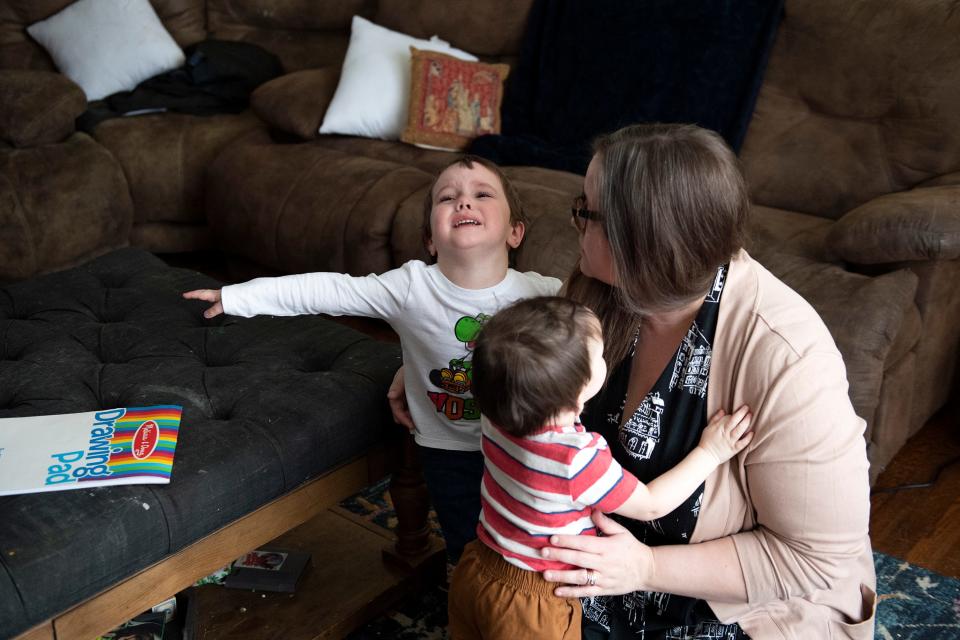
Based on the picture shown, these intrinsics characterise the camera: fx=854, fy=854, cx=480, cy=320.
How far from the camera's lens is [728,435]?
1.02 m

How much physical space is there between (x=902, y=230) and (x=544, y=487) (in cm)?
125

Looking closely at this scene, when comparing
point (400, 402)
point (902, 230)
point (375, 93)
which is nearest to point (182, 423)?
point (400, 402)

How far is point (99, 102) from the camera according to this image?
11.6ft

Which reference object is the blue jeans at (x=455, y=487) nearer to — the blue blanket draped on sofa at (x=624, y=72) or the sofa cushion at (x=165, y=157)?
the blue blanket draped on sofa at (x=624, y=72)

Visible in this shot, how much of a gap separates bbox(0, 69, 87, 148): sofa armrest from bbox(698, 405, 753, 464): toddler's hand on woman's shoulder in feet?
9.13

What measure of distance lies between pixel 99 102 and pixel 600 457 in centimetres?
323

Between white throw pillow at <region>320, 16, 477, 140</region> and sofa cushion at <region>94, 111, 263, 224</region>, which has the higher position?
white throw pillow at <region>320, 16, 477, 140</region>

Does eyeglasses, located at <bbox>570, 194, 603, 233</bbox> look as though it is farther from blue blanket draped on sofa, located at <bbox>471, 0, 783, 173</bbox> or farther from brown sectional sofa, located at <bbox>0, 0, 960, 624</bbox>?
blue blanket draped on sofa, located at <bbox>471, 0, 783, 173</bbox>

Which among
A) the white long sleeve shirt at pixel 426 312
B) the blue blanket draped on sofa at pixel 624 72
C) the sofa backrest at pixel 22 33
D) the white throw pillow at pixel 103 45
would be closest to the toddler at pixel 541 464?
the white long sleeve shirt at pixel 426 312

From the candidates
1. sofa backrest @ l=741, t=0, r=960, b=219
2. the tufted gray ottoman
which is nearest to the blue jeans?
the tufted gray ottoman

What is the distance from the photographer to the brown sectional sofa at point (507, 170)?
6.33 feet

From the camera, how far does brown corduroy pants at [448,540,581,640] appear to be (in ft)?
3.47

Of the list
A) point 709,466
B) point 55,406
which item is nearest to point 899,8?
point 709,466

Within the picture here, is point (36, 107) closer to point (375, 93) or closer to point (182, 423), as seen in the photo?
point (375, 93)
